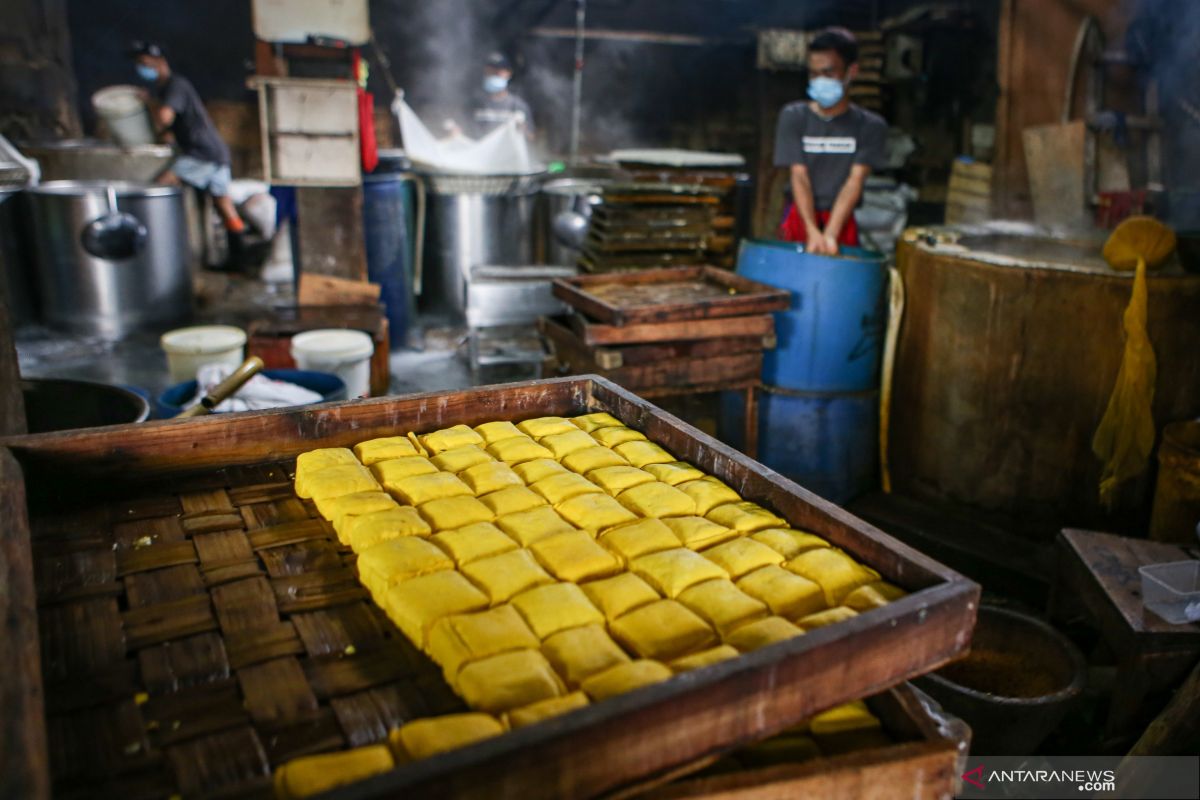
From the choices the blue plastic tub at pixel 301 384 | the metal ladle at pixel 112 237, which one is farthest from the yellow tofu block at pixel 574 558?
the metal ladle at pixel 112 237

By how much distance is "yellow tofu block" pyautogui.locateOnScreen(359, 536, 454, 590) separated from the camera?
1.77 m

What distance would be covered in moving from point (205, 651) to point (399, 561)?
0.39m

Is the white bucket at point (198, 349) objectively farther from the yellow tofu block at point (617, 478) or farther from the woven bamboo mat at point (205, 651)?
the yellow tofu block at point (617, 478)

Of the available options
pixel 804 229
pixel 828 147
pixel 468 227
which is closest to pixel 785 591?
pixel 804 229

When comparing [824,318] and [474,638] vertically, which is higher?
[824,318]

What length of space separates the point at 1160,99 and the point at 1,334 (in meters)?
8.96

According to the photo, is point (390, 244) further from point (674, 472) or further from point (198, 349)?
point (674, 472)

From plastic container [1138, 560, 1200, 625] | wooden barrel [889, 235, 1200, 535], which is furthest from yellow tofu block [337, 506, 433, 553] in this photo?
wooden barrel [889, 235, 1200, 535]

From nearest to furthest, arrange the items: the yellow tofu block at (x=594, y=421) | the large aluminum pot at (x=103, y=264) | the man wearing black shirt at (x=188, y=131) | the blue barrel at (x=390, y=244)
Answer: the yellow tofu block at (x=594, y=421)
the blue barrel at (x=390, y=244)
the large aluminum pot at (x=103, y=264)
the man wearing black shirt at (x=188, y=131)

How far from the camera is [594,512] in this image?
2.04m

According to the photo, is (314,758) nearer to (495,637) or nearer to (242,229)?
(495,637)

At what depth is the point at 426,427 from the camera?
2.62 meters

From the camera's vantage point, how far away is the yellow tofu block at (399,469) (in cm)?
222

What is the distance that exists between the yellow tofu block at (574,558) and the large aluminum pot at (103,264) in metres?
7.00
